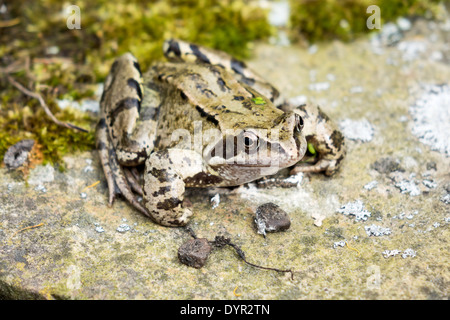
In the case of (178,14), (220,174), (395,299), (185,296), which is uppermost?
(178,14)

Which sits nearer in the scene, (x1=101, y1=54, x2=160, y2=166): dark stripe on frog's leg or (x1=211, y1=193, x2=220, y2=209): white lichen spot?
(x1=211, y1=193, x2=220, y2=209): white lichen spot

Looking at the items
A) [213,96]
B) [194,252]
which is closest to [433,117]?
[213,96]

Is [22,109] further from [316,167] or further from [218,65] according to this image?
[316,167]

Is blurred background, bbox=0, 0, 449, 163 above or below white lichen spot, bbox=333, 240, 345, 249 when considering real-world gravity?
above

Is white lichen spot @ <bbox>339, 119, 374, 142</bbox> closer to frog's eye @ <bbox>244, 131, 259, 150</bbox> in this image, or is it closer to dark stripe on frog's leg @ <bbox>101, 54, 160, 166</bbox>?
frog's eye @ <bbox>244, 131, 259, 150</bbox>

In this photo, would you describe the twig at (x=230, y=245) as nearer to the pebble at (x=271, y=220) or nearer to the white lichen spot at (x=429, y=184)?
the pebble at (x=271, y=220)

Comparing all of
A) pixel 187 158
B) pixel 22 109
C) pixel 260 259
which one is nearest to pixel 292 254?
pixel 260 259

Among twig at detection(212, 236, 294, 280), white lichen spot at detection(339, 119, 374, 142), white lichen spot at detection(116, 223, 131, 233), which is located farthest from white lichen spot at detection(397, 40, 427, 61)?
white lichen spot at detection(116, 223, 131, 233)

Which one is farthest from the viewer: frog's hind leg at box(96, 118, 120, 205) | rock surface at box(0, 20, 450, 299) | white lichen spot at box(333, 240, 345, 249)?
frog's hind leg at box(96, 118, 120, 205)
